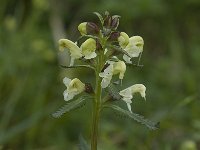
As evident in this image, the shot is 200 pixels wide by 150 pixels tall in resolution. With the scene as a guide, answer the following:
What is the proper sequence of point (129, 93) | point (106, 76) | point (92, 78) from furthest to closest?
point (92, 78)
point (129, 93)
point (106, 76)

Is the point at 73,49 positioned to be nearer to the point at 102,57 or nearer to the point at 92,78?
the point at 102,57

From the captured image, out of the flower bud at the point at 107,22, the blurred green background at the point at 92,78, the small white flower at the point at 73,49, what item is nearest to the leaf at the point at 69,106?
the small white flower at the point at 73,49

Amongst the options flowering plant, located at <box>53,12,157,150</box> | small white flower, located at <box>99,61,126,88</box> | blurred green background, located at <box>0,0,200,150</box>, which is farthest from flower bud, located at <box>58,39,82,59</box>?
blurred green background, located at <box>0,0,200,150</box>

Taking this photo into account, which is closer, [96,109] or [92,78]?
[96,109]

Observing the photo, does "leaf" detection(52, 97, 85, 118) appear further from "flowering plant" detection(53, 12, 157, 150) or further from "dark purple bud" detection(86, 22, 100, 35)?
"dark purple bud" detection(86, 22, 100, 35)

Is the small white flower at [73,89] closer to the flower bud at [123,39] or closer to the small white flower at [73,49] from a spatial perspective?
the small white flower at [73,49]

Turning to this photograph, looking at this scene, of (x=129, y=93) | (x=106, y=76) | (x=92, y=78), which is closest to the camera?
(x=106, y=76)

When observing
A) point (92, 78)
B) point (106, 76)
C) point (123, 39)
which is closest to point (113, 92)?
point (106, 76)

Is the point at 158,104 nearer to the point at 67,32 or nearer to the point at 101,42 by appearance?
the point at 67,32
